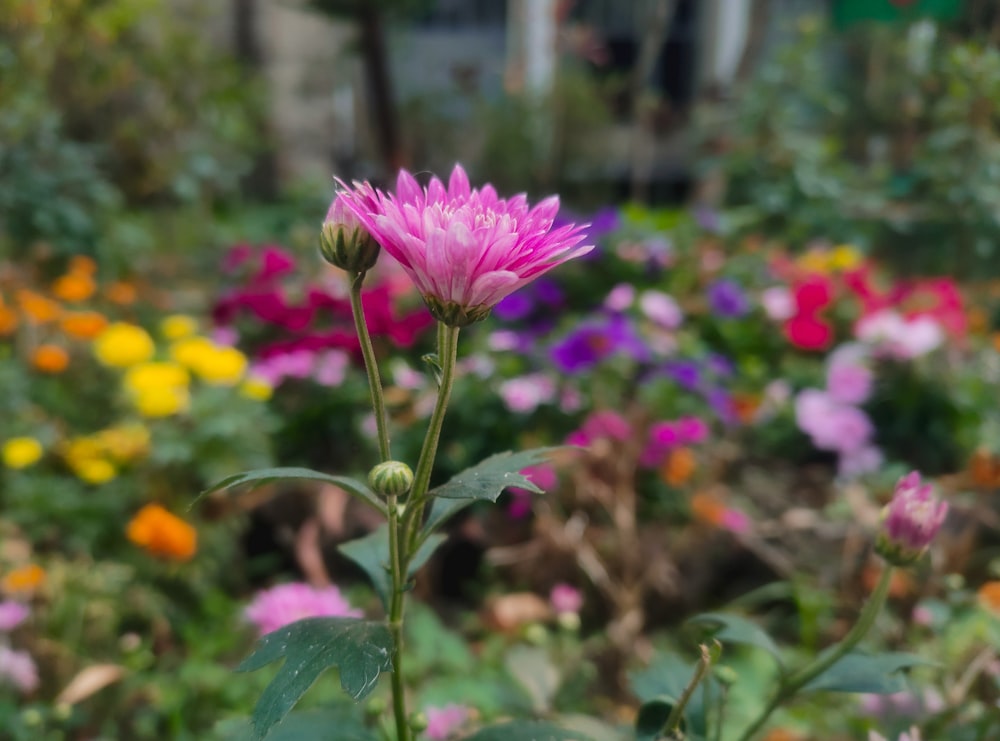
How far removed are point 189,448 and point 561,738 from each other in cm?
132

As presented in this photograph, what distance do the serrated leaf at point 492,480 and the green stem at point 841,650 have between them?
1.02 feet

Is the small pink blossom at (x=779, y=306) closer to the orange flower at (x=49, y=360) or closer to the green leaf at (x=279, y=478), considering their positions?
the orange flower at (x=49, y=360)

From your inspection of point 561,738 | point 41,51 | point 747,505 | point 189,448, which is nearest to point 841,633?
point 747,505

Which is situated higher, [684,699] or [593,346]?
[684,699]

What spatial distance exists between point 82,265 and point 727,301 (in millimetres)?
2101

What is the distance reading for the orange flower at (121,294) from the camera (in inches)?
107

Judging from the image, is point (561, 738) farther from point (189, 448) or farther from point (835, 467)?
point (835, 467)

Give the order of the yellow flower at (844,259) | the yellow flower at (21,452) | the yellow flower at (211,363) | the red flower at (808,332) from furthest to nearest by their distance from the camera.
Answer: the yellow flower at (844,259), the red flower at (808,332), the yellow flower at (211,363), the yellow flower at (21,452)

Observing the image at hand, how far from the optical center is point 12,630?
1388mm

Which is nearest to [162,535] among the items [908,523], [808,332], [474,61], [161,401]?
[161,401]

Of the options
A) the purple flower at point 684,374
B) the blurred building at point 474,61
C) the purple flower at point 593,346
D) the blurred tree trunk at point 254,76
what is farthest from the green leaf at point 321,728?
the blurred tree trunk at point 254,76

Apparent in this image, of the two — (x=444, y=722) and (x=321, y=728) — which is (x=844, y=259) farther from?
(x=321, y=728)

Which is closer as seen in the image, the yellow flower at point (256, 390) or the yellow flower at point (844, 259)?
the yellow flower at point (256, 390)

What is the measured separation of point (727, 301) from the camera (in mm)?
2553
